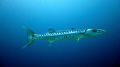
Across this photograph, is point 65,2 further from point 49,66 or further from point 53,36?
point 53,36

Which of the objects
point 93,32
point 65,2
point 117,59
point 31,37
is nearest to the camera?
point 93,32

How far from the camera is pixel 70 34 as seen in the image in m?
4.57

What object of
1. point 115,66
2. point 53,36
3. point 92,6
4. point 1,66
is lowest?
point 115,66

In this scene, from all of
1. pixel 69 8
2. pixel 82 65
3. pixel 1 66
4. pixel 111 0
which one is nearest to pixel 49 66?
pixel 82 65

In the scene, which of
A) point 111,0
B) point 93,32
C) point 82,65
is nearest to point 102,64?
point 82,65

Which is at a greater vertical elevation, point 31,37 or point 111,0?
point 111,0

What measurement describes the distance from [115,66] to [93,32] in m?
10.1

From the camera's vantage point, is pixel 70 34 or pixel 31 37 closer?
pixel 70 34

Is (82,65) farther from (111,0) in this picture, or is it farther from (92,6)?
(111,0)

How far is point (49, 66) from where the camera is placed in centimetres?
1385

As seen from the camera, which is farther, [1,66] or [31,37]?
[1,66]

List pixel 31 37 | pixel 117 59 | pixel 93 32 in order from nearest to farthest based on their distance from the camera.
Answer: pixel 93 32, pixel 31 37, pixel 117 59

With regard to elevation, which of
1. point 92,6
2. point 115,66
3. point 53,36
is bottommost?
point 115,66

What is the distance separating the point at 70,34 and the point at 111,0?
31.6 feet
